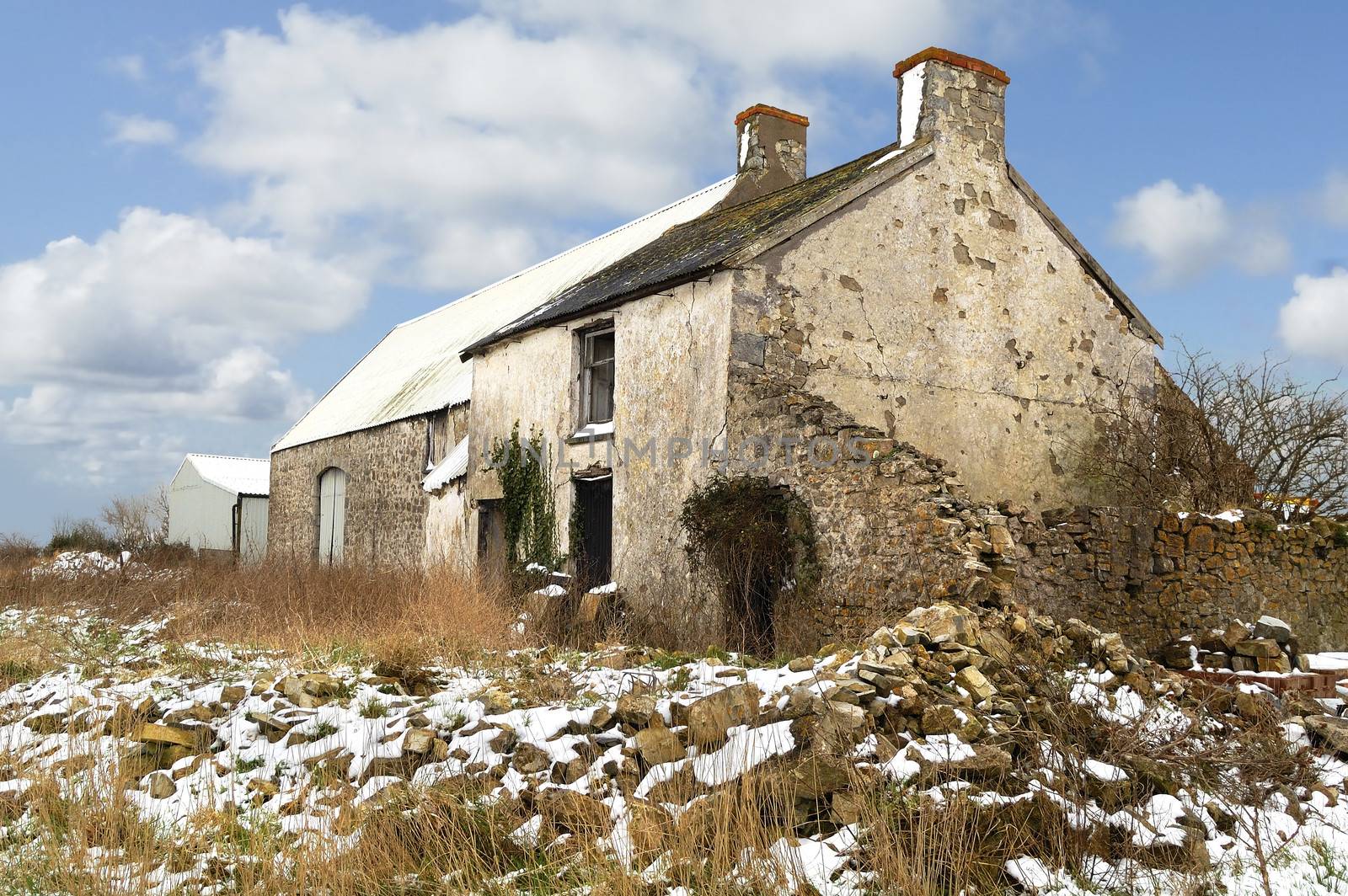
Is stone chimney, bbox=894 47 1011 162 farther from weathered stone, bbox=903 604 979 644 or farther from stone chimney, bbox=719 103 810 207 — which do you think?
weathered stone, bbox=903 604 979 644

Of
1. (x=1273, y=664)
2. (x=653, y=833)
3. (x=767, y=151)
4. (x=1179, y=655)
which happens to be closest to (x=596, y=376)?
(x=767, y=151)

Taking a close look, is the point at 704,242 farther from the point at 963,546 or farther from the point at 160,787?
the point at 160,787

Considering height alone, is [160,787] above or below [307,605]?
below

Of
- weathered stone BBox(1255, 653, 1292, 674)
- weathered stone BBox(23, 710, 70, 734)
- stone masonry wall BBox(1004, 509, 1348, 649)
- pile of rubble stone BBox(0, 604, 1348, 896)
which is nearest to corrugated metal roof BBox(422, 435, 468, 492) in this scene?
pile of rubble stone BBox(0, 604, 1348, 896)

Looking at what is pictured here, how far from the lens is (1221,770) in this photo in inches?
234

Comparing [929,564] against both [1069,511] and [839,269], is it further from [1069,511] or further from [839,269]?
[839,269]

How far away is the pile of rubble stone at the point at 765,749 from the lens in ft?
16.4

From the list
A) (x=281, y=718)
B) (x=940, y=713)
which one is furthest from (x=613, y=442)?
(x=940, y=713)

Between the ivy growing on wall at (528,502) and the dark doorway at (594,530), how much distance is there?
0.47 metres

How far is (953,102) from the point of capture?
1345 cm

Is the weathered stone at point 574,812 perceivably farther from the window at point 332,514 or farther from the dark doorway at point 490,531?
the window at point 332,514

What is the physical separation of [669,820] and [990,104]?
37.5ft

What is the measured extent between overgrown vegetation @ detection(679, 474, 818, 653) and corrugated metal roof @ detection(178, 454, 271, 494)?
81.7 feet

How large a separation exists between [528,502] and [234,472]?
24914 mm
